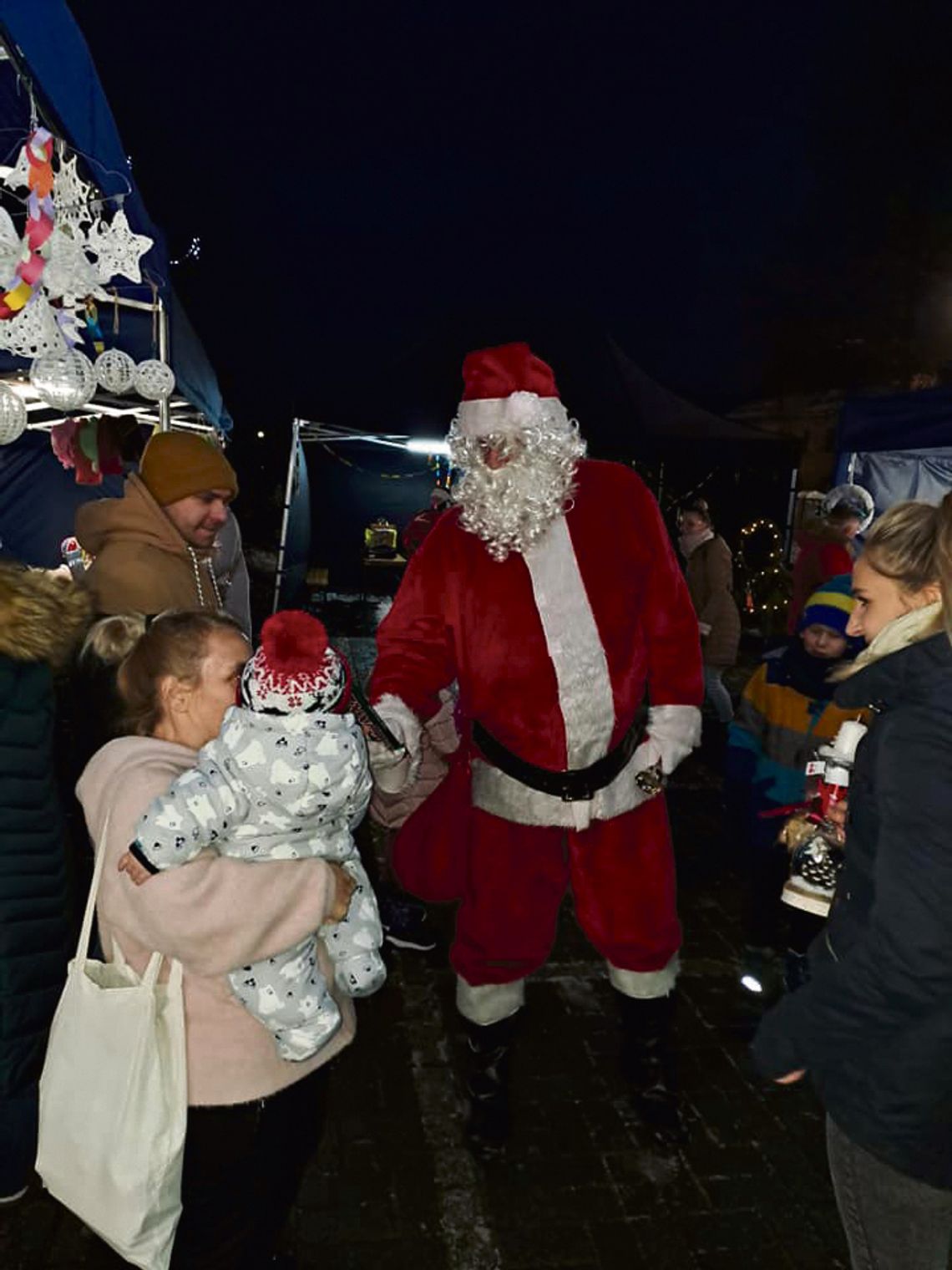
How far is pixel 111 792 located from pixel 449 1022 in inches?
94.5

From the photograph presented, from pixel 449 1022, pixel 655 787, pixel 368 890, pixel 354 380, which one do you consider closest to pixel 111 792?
pixel 368 890

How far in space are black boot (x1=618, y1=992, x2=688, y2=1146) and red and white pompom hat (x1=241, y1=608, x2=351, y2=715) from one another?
76.7 inches

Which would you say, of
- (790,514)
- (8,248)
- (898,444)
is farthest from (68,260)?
(790,514)

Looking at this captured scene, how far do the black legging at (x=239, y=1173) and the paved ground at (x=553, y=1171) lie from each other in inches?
27.9

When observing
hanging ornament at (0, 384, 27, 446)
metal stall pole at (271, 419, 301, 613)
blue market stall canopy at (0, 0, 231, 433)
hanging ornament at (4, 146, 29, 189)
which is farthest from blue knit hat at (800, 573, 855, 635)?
metal stall pole at (271, 419, 301, 613)

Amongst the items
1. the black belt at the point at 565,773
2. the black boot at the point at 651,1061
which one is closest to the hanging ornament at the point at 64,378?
the black belt at the point at 565,773

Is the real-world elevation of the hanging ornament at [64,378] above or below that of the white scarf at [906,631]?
above

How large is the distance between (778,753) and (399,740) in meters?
1.73

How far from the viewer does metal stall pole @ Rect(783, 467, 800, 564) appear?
38.9 ft

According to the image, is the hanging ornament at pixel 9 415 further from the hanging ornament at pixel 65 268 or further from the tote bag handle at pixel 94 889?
the tote bag handle at pixel 94 889

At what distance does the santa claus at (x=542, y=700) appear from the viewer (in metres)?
2.74

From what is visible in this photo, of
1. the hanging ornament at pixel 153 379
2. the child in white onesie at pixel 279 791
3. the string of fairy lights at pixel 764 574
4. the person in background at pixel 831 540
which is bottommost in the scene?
the string of fairy lights at pixel 764 574

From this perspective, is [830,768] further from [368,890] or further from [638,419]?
[638,419]

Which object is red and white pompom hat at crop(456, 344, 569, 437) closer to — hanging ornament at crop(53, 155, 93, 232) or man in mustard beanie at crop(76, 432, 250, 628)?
man in mustard beanie at crop(76, 432, 250, 628)
